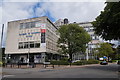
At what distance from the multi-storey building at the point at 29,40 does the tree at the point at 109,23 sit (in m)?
20.9

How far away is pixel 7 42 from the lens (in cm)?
4541

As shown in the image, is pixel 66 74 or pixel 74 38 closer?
pixel 66 74

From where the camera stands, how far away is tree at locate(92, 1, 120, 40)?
584 inches

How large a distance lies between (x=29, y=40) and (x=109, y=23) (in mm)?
30103

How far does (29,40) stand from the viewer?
41.5 m

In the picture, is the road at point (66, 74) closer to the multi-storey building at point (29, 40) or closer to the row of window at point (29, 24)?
the multi-storey building at point (29, 40)

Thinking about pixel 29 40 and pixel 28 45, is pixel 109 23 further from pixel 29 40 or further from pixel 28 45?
pixel 28 45

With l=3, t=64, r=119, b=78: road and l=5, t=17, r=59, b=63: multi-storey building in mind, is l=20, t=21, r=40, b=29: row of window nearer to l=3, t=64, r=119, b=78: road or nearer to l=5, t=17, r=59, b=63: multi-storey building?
l=5, t=17, r=59, b=63: multi-storey building

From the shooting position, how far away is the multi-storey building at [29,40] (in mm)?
40078

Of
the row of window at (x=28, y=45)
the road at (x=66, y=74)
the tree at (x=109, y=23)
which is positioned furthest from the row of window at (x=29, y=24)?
the road at (x=66, y=74)

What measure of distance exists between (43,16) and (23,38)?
1016 cm

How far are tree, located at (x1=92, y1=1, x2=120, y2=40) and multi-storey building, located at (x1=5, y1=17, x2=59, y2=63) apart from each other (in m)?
20.9

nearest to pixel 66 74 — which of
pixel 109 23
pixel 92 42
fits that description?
pixel 109 23

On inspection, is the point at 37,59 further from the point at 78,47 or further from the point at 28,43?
the point at 78,47
